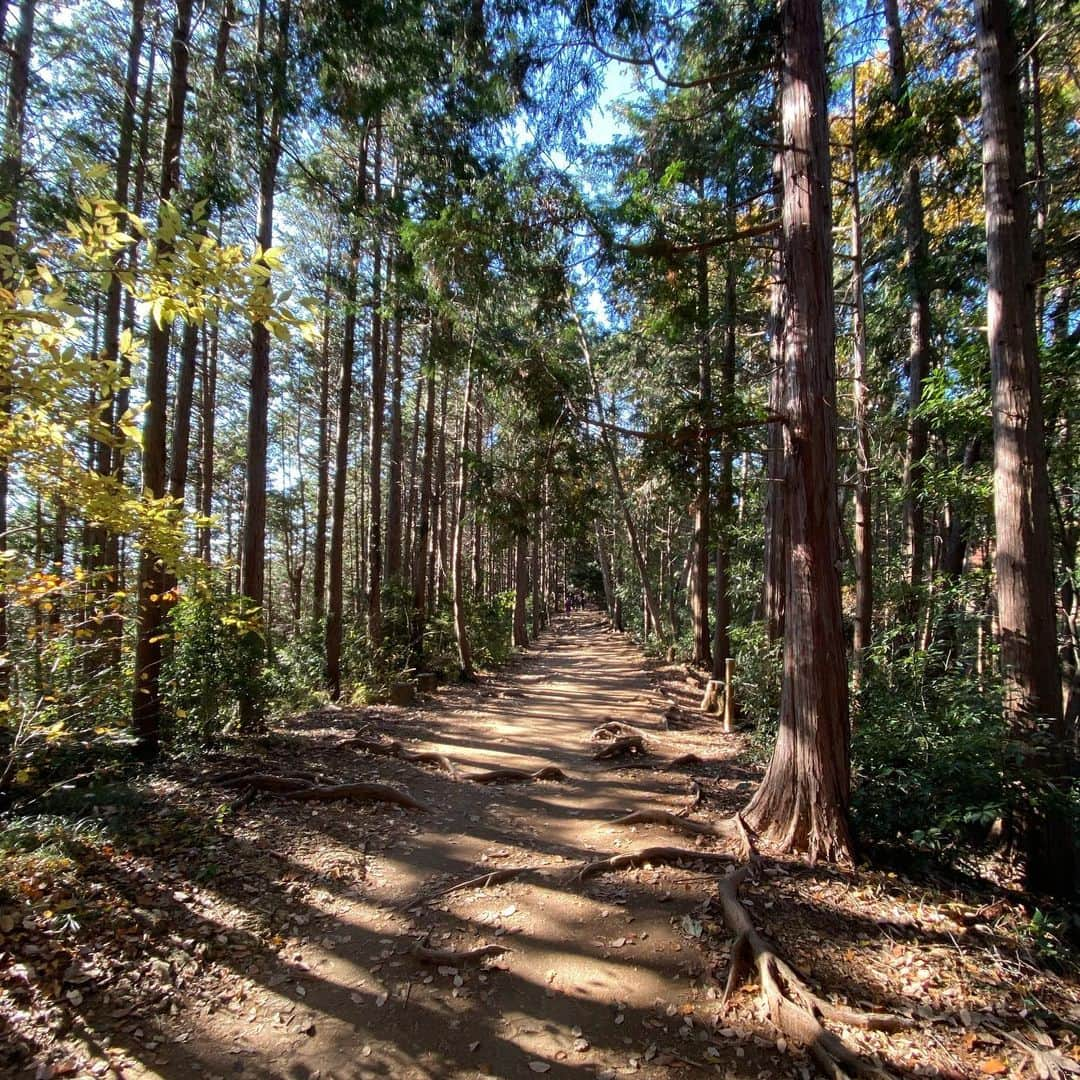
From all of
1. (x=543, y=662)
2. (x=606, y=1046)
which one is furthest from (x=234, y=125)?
(x=543, y=662)

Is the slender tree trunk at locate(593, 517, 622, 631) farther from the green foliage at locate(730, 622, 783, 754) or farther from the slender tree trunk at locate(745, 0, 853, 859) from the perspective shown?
the slender tree trunk at locate(745, 0, 853, 859)

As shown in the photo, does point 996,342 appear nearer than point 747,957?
No

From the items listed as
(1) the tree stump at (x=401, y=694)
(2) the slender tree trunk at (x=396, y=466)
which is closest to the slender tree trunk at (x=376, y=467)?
(2) the slender tree trunk at (x=396, y=466)

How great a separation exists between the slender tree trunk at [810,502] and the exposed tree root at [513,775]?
2730mm

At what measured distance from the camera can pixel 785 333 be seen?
4711mm

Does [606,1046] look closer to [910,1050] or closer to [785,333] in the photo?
[910,1050]

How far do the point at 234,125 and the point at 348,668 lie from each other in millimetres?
9188

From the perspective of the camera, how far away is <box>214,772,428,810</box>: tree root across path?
216 inches

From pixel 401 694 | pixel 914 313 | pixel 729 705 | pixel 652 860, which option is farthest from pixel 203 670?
pixel 914 313

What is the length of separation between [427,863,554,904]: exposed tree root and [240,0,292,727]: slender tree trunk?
3.94 m

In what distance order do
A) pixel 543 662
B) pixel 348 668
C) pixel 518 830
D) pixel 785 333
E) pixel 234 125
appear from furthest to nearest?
pixel 543 662 < pixel 348 668 < pixel 234 125 < pixel 518 830 < pixel 785 333

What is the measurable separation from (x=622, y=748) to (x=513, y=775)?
171 cm

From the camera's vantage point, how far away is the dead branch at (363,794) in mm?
5598

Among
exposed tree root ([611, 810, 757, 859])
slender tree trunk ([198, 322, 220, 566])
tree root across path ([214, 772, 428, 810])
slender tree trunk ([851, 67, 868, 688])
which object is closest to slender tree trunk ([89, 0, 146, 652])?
tree root across path ([214, 772, 428, 810])
